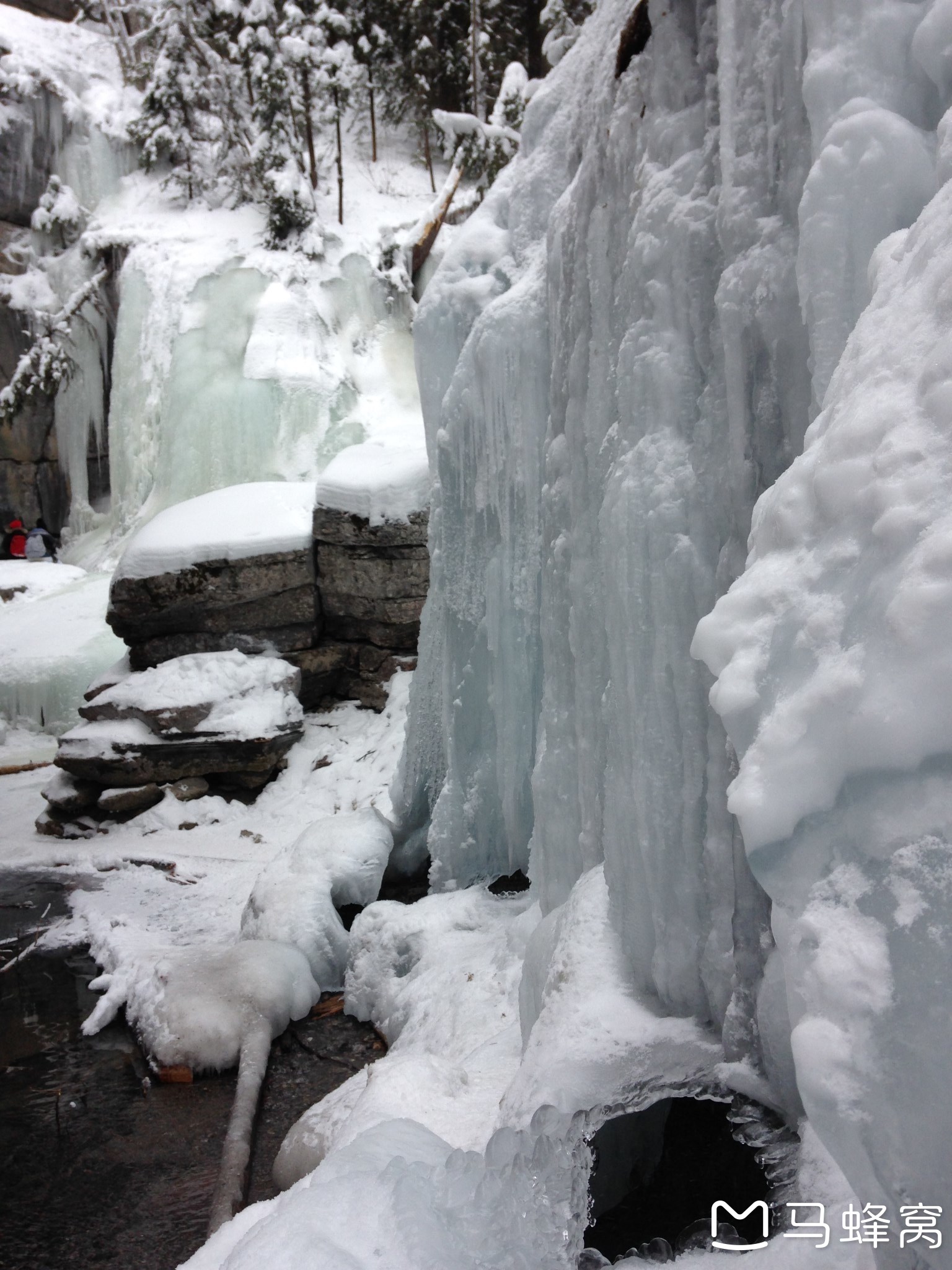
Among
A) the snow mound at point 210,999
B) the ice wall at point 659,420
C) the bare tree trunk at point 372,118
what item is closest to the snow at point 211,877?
the snow mound at point 210,999

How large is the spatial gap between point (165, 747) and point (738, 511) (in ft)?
20.6

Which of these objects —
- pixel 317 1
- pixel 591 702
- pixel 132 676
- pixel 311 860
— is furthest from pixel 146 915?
pixel 317 1

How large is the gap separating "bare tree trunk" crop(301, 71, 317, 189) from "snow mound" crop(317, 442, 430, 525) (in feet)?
27.5

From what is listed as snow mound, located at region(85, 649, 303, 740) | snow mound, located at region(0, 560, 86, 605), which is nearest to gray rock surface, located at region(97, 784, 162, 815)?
snow mound, located at region(85, 649, 303, 740)

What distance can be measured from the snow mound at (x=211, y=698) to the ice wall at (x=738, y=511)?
357 centimetres

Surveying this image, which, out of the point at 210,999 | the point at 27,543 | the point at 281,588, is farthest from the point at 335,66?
the point at 210,999

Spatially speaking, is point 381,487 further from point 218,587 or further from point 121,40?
point 121,40

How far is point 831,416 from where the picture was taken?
154 cm

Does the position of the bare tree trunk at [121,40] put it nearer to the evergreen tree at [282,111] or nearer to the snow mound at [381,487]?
the evergreen tree at [282,111]

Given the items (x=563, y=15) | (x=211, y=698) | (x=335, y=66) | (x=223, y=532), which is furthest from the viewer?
(x=335, y=66)

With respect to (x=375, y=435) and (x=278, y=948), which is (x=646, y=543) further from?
(x=375, y=435)

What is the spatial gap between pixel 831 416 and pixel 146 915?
543cm

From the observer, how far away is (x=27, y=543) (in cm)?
1251

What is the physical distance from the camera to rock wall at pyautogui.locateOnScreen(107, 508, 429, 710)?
26.7 feet
